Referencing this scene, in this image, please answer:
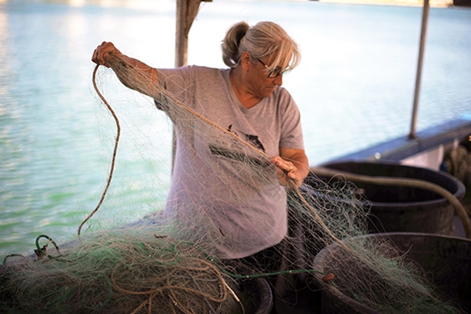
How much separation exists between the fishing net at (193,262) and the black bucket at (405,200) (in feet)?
1.34

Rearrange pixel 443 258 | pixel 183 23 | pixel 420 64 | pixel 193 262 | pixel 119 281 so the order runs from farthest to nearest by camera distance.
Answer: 1. pixel 420 64
2. pixel 183 23
3. pixel 443 258
4. pixel 193 262
5. pixel 119 281

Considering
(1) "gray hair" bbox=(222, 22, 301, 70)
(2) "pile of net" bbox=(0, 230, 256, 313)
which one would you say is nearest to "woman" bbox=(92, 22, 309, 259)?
(1) "gray hair" bbox=(222, 22, 301, 70)

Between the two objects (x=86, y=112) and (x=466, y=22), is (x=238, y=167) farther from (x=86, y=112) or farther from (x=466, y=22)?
(x=466, y=22)

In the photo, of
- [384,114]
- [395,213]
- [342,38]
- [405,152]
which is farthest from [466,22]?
[395,213]

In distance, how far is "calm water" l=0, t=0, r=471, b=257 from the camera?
2285mm

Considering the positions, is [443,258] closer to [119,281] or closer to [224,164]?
[224,164]

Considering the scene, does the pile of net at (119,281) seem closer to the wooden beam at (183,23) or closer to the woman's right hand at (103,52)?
the woman's right hand at (103,52)

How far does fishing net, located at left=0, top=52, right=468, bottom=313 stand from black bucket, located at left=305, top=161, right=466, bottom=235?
41 centimetres

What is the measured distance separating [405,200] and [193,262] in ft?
7.91

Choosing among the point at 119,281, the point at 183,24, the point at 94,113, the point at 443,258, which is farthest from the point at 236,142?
the point at 94,113

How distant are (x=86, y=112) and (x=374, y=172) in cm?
375

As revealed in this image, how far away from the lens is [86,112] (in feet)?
20.2

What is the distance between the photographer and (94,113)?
11.7ft

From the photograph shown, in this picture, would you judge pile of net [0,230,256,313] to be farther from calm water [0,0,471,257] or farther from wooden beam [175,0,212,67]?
wooden beam [175,0,212,67]
